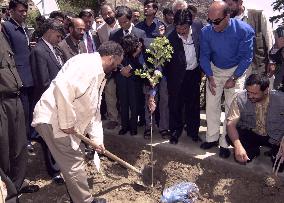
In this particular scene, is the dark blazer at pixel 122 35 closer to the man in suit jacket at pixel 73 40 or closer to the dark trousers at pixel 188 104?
the man in suit jacket at pixel 73 40

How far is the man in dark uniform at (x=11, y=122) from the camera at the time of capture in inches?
179

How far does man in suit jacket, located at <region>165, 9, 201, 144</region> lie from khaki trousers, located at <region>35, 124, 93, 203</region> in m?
2.01

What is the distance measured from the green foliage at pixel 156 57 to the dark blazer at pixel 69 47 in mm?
1106

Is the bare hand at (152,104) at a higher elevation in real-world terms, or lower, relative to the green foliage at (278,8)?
lower

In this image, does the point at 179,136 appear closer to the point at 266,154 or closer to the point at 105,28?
the point at 266,154

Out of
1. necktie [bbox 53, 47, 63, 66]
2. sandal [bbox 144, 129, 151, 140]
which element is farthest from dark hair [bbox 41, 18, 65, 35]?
sandal [bbox 144, 129, 151, 140]

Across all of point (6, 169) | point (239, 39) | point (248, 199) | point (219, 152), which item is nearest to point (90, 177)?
point (6, 169)

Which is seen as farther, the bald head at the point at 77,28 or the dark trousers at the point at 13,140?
the bald head at the point at 77,28

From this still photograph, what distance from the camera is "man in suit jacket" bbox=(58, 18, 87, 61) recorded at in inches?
227

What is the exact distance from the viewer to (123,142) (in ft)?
21.7

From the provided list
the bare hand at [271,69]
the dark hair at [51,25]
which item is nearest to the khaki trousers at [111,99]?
the dark hair at [51,25]

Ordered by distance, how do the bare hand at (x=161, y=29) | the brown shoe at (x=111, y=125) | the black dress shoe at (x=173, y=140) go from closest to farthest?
the black dress shoe at (x=173, y=140)
the bare hand at (x=161, y=29)
the brown shoe at (x=111, y=125)

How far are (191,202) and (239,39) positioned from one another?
237cm

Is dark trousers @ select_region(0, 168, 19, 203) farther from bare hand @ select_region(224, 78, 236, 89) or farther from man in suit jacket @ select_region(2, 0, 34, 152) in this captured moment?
bare hand @ select_region(224, 78, 236, 89)
